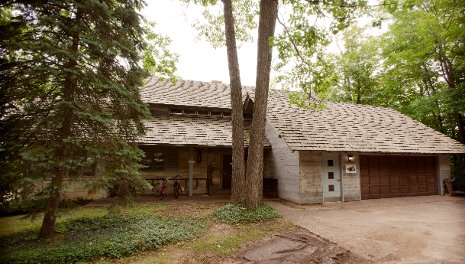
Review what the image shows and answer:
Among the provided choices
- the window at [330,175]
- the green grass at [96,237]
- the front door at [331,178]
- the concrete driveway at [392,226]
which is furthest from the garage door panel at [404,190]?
the green grass at [96,237]

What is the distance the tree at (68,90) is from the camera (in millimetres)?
5879

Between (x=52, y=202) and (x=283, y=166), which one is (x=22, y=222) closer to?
(x=52, y=202)

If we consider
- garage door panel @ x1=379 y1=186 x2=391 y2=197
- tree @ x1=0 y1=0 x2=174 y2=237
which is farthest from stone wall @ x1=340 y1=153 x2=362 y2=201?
tree @ x1=0 y1=0 x2=174 y2=237

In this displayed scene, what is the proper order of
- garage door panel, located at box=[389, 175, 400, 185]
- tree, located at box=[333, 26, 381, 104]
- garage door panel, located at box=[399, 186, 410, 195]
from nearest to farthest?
garage door panel, located at box=[389, 175, 400, 185], garage door panel, located at box=[399, 186, 410, 195], tree, located at box=[333, 26, 381, 104]

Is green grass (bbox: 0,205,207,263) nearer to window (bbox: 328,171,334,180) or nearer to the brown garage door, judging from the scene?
window (bbox: 328,171,334,180)

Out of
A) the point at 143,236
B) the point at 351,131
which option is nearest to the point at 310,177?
the point at 351,131

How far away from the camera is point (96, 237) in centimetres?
675

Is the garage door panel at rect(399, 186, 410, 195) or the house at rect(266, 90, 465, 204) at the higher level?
the house at rect(266, 90, 465, 204)

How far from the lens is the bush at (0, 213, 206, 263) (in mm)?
5695

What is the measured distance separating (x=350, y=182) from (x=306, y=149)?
12.6ft

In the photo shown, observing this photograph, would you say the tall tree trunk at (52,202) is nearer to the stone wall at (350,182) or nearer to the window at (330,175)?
the window at (330,175)

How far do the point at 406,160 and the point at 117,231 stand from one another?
1642cm

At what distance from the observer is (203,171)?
616 inches

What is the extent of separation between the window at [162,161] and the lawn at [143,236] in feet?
17.0
